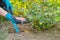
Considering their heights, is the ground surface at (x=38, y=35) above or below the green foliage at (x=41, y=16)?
below

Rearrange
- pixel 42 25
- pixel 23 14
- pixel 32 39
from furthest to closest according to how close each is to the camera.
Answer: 1. pixel 23 14
2. pixel 42 25
3. pixel 32 39

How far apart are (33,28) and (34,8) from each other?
0.33 m

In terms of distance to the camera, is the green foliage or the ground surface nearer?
the ground surface

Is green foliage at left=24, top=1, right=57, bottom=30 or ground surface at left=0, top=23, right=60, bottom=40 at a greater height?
green foliage at left=24, top=1, right=57, bottom=30

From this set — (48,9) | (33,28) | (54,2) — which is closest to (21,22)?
(33,28)

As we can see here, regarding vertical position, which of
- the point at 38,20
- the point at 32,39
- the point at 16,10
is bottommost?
the point at 32,39

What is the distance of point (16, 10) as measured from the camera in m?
4.70

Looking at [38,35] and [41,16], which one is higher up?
[41,16]

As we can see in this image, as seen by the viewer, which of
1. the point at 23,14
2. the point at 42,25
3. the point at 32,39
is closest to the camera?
the point at 32,39

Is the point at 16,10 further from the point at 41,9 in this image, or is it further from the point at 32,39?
the point at 32,39

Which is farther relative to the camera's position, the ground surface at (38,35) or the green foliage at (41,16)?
the green foliage at (41,16)

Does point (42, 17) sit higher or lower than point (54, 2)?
lower

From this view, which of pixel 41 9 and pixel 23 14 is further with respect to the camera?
pixel 23 14

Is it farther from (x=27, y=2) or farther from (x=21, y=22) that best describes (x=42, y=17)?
(x=27, y=2)
